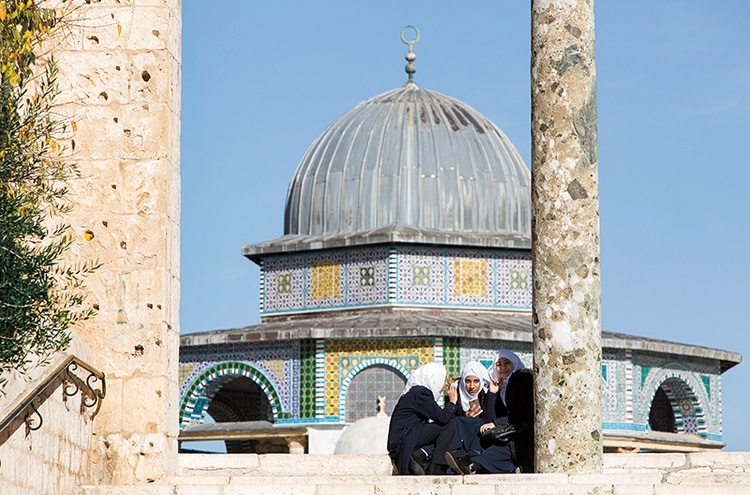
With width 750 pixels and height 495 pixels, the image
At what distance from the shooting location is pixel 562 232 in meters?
6.99

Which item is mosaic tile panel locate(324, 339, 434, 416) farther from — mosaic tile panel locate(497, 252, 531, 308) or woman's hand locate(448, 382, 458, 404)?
woman's hand locate(448, 382, 458, 404)

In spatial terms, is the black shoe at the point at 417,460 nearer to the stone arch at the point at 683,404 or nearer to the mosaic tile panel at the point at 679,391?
the mosaic tile panel at the point at 679,391

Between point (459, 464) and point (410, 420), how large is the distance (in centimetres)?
45

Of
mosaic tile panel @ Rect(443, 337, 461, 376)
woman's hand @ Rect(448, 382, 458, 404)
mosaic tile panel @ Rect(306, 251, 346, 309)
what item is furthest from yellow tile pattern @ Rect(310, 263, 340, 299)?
woman's hand @ Rect(448, 382, 458, 404)

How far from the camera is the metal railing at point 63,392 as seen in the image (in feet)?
18.6

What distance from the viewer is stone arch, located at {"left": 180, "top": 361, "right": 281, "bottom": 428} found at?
21594 mm

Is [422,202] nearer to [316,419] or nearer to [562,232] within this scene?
[316,419]

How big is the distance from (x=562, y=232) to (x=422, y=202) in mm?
16321

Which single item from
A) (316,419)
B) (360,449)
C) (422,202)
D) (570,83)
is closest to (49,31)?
(570,83)

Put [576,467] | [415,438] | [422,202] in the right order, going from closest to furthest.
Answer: [576,467] < [415,438] < [422,202]

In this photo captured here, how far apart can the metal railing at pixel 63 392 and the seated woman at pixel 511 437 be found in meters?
1.69

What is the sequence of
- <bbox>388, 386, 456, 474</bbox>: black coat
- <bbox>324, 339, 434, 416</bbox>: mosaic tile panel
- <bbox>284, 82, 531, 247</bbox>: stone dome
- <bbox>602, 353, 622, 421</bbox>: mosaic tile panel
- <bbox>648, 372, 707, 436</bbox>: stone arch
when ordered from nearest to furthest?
1. <bbox>388, 386, 456, 474</bbox>: black coat
2. <bbox>324, 339, 434, 416</bbox>: mosaic tile panel
3. <bbox>602, 353, 622, 421</bbox>: mosaic tile panel
4. <bbox>648, 372, 707, 436</bbox>: stone arch
5. <bbox>284, 82, 531, 247</bbox>: stone dome

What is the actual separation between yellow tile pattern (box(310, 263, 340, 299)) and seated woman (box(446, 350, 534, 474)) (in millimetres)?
15151

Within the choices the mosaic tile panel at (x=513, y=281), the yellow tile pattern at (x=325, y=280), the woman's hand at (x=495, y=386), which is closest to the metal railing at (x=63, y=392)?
the woman's hand at (x=495, y=386)
